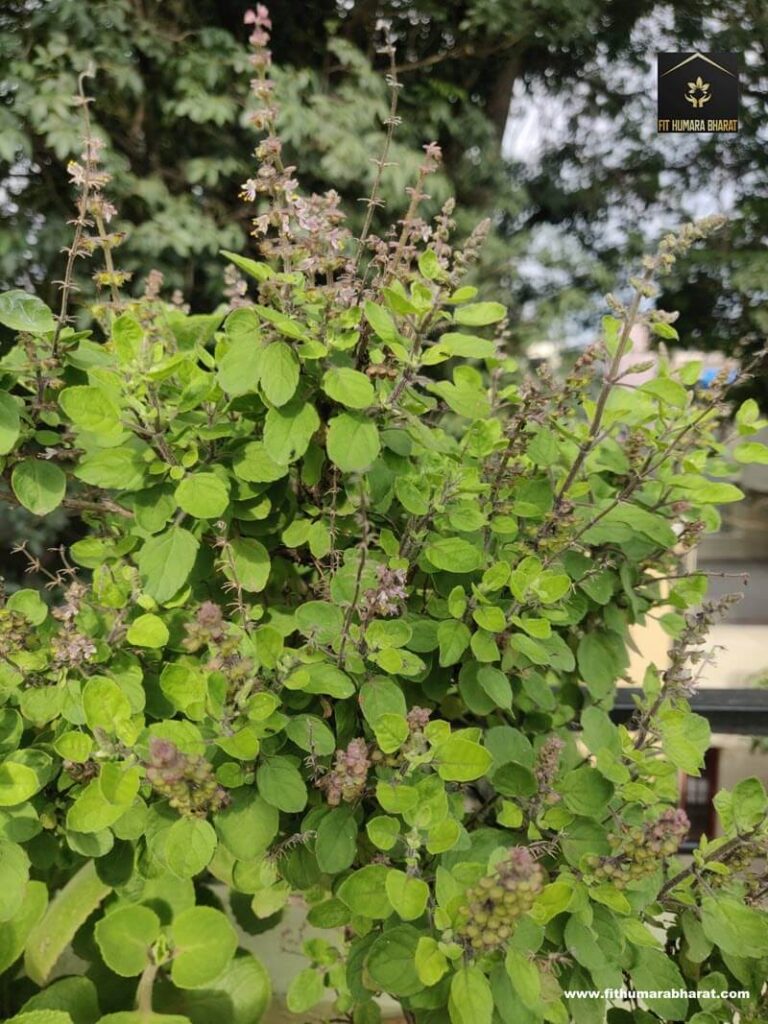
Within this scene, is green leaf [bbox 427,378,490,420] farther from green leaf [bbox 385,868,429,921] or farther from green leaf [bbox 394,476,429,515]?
green leaf [bbox 385,868,429,921]

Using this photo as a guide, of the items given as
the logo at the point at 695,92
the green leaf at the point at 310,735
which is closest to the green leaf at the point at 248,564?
the green leaf at the point at 310,735

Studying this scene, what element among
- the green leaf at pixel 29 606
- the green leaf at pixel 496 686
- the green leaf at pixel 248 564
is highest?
the green leaf at pixel 248 564

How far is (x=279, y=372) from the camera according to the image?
2.00ft

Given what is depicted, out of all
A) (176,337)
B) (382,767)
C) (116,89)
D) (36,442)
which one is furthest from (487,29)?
(382,767)

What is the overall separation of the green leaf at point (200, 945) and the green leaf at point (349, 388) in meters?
0.38

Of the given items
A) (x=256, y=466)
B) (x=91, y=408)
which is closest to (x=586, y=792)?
(x=256, y=466)

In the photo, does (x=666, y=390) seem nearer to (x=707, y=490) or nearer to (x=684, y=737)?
(x=707, y=490)

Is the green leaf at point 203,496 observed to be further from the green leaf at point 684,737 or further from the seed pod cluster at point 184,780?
the green leaf at point 684,737

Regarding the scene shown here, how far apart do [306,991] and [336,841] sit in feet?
0.63

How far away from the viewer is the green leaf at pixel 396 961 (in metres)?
0.59

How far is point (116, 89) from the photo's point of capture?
2.77 m

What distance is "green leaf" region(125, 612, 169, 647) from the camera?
0.66m

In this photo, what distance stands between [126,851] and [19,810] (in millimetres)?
106

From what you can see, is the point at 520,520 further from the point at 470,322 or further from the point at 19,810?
the point at 19,810
